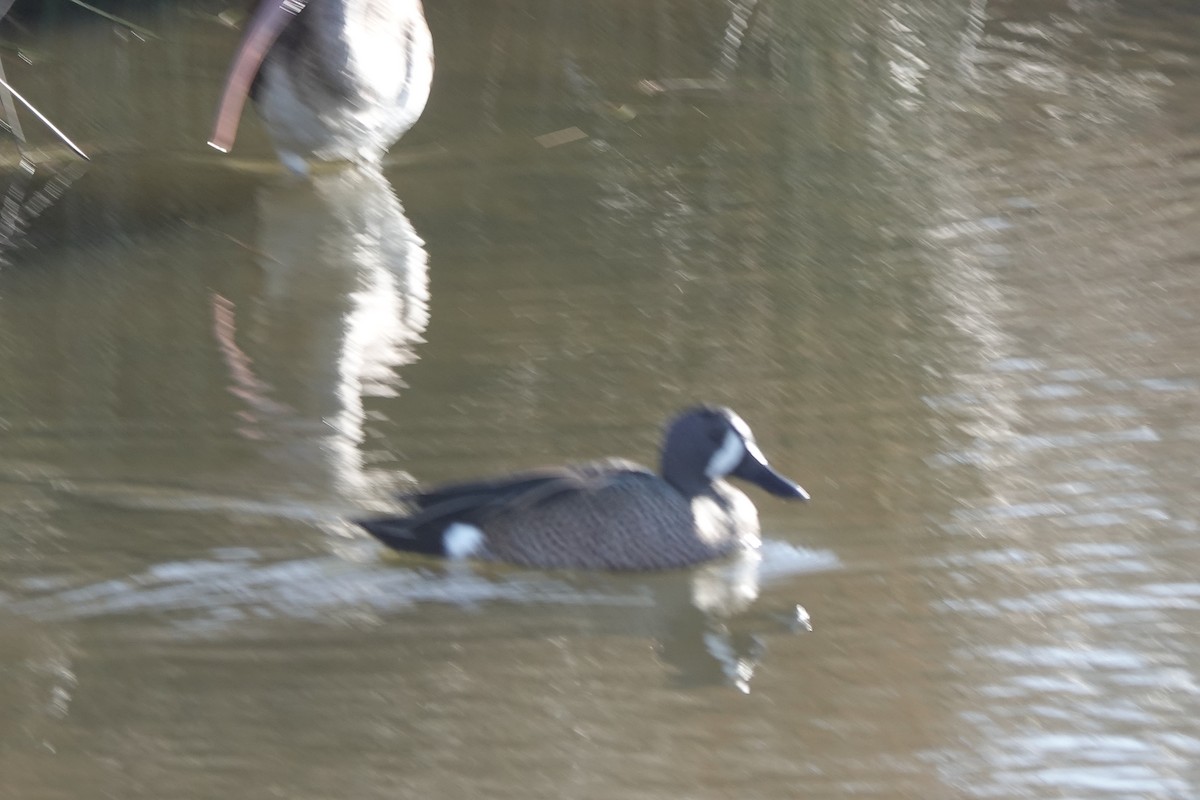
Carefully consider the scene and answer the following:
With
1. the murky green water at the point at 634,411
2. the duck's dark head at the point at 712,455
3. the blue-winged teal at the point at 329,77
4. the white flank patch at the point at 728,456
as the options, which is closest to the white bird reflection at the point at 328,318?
the murky green water at the point at 634,411

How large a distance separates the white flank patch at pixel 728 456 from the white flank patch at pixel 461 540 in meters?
0.74

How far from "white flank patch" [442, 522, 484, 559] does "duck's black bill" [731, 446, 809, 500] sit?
803 mm

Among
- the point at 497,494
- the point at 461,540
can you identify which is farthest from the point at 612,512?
the point at 461,540

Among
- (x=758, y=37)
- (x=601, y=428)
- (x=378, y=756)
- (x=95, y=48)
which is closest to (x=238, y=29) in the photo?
(x=95, y=48)

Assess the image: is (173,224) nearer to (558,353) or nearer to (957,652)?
(558,353)

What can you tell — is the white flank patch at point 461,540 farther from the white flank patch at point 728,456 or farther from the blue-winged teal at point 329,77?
the blue-winged teal at point 329,77

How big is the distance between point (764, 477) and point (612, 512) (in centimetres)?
48

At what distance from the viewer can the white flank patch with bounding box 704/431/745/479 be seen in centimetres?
600

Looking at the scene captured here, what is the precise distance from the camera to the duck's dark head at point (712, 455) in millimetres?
6000

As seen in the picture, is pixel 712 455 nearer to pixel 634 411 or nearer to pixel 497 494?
pixel 497 494

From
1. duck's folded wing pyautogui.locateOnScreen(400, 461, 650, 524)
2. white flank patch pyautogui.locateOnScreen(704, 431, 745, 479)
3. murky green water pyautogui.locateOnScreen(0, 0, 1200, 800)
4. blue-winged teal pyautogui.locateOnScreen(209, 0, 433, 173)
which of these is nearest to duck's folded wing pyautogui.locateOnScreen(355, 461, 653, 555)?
duck's folded wing pyautogui.locateOnScreen(400, 461, 650, 524)

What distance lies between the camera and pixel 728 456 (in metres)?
6.02

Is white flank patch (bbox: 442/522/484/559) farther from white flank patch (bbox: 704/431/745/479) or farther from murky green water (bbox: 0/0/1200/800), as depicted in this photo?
white flank patch (bbox: 704/431/745/479)

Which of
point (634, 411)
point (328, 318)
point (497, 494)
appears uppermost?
point (497, 494)
